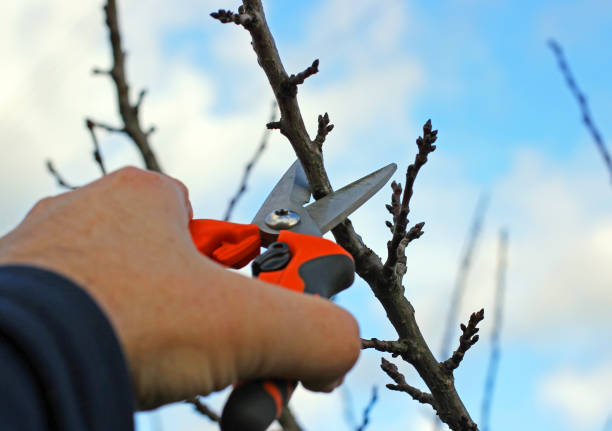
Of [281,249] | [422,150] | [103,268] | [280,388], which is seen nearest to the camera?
[103,268]

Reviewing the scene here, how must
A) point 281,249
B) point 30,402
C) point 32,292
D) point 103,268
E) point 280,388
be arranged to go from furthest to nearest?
point 281,249
point 280,388
point 103,268
point 32,292
point 30,402

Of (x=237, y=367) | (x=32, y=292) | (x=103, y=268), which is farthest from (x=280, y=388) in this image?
(x=32, y=292)

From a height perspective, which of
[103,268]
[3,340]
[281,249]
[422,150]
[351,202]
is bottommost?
[3,340]

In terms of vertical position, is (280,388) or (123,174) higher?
(123,174)

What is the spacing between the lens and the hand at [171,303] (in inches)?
52.4

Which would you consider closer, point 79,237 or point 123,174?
point 79,237

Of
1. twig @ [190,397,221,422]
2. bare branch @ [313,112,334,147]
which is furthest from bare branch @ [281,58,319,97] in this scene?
twig @ [190,397,221,422]

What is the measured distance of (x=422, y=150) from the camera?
2.44 metres

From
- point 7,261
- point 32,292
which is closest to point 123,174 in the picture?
point 7,261

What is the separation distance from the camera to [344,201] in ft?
7.57

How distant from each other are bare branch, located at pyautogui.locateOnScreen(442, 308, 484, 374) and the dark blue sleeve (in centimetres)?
168

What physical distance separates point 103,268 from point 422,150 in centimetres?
138

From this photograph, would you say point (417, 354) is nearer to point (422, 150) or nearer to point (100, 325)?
point (422, 150)

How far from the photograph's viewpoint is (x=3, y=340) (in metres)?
1.12
